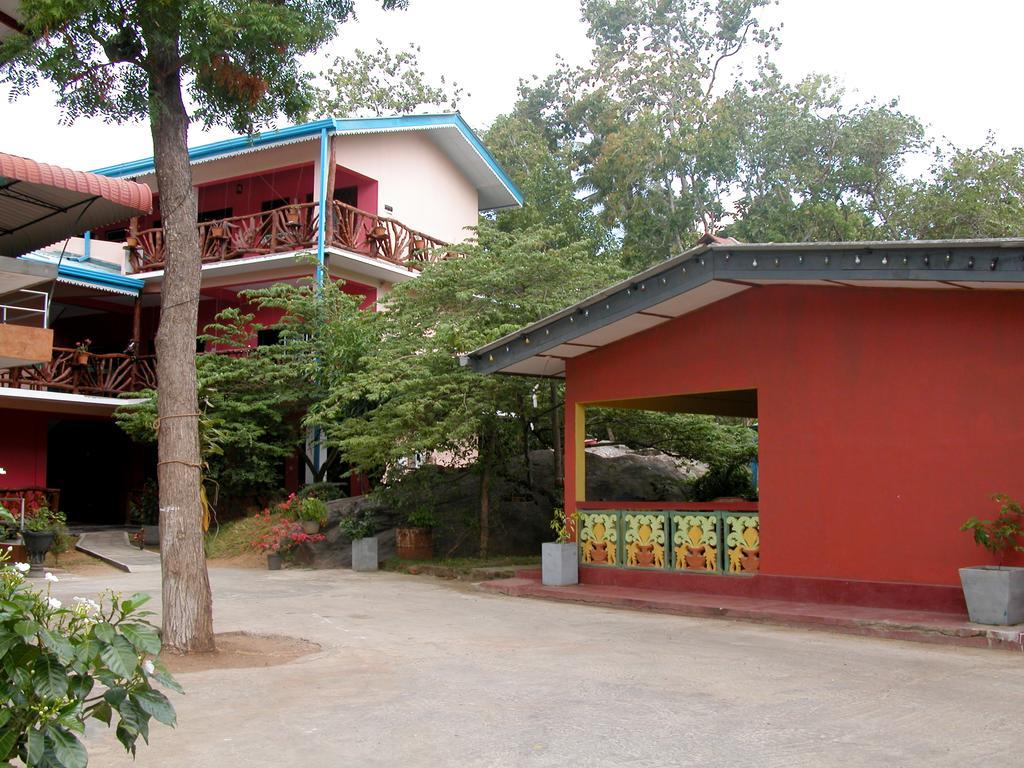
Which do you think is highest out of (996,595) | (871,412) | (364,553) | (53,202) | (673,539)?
(53,202)

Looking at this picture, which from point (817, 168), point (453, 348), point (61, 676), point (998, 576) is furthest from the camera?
point (817, 168)

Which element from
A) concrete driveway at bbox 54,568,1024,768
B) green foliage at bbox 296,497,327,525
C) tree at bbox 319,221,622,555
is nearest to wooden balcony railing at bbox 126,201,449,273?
tree at bbox 319,221,622,555

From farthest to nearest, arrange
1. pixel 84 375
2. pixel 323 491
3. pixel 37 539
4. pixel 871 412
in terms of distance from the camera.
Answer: pixel 84 375
pixel 323 491
pixel 37 539
pixel 871 412

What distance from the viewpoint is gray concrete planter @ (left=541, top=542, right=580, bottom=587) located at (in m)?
13.0

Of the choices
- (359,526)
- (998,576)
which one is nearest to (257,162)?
(359,526)

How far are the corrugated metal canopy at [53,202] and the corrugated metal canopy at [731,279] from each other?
5350 millimetres

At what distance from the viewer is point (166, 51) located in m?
8.80

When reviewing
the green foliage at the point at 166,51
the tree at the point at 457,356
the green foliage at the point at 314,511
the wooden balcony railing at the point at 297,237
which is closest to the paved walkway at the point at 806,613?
the tree at the point at 457,356

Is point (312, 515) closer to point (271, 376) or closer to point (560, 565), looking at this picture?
point (271, 376)

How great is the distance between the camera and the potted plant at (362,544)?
16.1 meters

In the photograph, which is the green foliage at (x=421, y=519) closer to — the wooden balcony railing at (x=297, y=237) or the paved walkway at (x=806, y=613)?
the paved walkway at (x=806, y=613)

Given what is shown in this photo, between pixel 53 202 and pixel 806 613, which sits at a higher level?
pixel 53 202

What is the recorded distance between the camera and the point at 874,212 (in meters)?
32.1

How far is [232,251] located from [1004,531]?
58.5 ft
